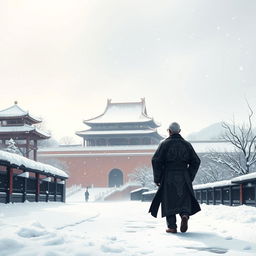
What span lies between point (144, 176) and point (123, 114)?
14516mm

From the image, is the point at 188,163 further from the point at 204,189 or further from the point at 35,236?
the point at 204,189

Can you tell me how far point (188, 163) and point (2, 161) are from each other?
5.95m

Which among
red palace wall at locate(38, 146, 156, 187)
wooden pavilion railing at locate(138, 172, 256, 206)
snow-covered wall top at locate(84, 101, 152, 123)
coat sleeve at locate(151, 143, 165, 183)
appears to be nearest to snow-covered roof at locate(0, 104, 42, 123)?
red palace wall at locate(38, 146, 156, 187)

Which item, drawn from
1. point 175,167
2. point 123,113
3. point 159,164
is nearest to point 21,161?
point 159,164

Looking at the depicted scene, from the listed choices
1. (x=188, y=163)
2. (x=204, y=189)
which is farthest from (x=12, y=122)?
(x=188, y=163)

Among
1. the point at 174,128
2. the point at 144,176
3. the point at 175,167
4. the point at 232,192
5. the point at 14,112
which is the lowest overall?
the point at 144,176

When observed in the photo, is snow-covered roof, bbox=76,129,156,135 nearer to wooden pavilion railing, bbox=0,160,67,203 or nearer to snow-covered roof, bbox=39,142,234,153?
snow-covered roof, bbox=39,142,234,153

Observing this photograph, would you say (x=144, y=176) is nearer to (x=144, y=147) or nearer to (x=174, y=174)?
(x=144, y=147)

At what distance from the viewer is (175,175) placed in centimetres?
518

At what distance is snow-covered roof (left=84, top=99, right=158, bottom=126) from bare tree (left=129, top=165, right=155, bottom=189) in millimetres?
8366

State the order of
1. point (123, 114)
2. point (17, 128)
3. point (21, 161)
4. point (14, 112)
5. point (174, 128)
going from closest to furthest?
1. point (174, 128)
2. point (21, 161)
3. point (17, 128)
4. point (14, 112)
5. point (123, 114)

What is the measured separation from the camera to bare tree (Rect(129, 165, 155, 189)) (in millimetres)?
39625

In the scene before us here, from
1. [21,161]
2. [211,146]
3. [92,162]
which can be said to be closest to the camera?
[21,161]

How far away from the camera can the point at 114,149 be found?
47.7m
